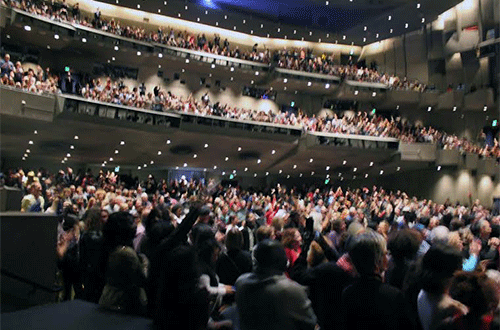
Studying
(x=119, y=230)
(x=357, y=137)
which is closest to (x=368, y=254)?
(x=119, y=230)

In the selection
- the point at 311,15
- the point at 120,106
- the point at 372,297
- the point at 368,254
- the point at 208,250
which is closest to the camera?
the point at 372,297

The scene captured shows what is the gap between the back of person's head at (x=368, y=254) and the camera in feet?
9.04

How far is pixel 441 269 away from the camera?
290cm

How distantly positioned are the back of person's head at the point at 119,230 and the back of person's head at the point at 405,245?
6.86 ft

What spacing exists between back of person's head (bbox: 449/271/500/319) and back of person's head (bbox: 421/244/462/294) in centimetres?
10

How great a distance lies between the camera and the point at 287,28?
3109 centimetres

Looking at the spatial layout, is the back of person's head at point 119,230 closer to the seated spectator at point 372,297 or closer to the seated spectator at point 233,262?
the seated spectator at point 233,262

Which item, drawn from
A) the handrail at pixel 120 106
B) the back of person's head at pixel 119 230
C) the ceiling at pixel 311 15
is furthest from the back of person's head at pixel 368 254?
the ceiling at pixel 311 15

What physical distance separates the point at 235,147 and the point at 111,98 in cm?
708

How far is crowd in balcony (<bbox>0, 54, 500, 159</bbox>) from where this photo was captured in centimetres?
1856

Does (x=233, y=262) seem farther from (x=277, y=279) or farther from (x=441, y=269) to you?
(x=441, y=269)

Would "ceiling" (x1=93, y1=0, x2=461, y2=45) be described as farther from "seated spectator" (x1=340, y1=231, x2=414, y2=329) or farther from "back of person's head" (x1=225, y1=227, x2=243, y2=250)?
"seated spectator" (x1=340, y1=231, x2=414, y2=329)

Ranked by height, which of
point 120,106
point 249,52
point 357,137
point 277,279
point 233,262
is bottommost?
point 233,262

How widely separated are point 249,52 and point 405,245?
92.1 feet
